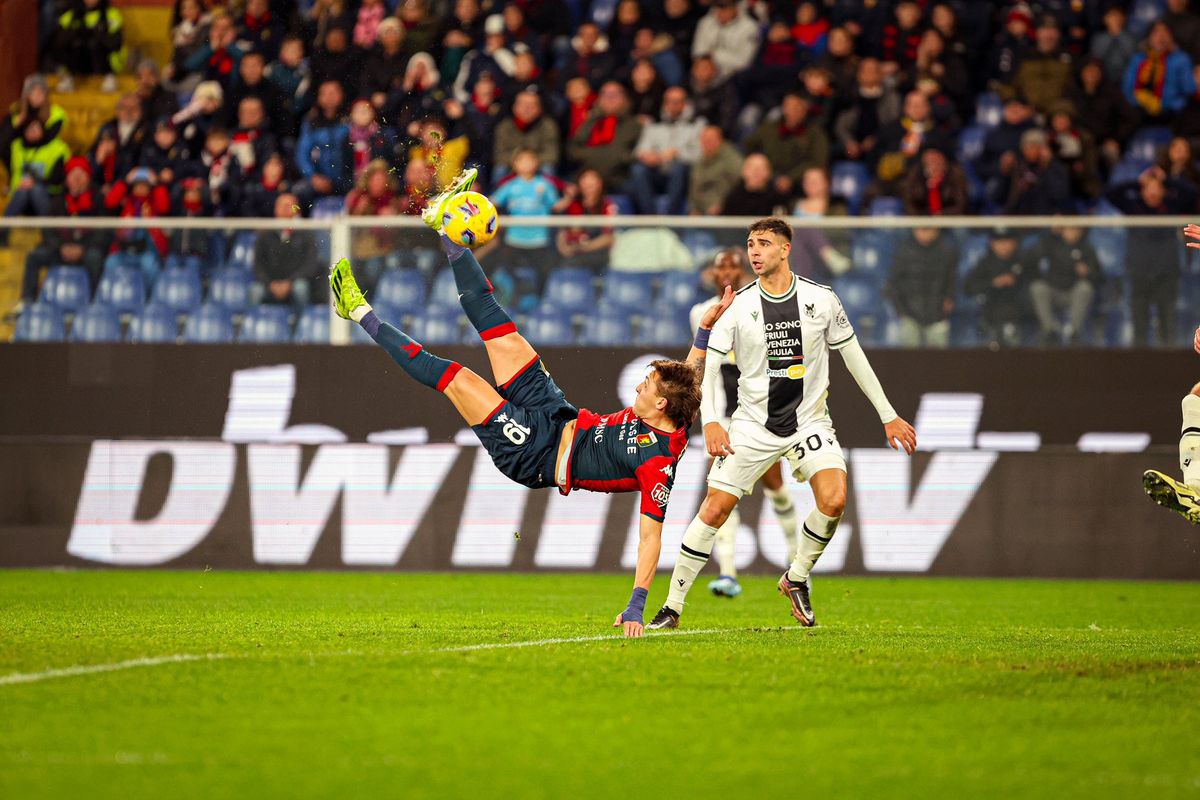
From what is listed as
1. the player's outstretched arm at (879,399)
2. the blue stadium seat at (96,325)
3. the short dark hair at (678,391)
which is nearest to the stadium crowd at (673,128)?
the blue stadium seat at (96,325)

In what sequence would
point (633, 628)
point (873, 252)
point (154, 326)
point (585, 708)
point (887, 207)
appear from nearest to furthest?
point (585, 708) < point (633, 628) < point (873, 252) < point (154, 326) < point (887, 207)

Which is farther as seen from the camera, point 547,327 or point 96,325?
point 96,325

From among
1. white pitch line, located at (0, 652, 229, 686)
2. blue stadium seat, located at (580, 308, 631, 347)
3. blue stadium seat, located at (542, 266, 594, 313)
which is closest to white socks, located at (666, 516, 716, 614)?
white pitch line, located at (0, 652, 229, 686)

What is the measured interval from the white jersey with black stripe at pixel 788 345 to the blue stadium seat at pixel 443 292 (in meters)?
5.45

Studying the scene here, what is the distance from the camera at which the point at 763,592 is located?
12.7 m

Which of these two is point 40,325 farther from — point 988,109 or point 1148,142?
point 1148,142

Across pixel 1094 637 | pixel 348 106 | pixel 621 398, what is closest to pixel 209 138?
pixel 348 106

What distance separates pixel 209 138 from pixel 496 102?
3076 mm

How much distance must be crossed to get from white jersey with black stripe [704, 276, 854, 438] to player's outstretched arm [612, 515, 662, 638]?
121 centimetres

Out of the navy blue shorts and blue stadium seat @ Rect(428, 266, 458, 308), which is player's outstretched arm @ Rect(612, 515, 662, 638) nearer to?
the navy blue shorts

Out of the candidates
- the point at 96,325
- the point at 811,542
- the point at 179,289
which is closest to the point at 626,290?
the point at 179,289

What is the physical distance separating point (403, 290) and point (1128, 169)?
26.3 feet

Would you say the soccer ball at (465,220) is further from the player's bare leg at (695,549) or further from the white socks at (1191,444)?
the white socks at (1191,444)

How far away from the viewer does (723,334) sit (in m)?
9.27
